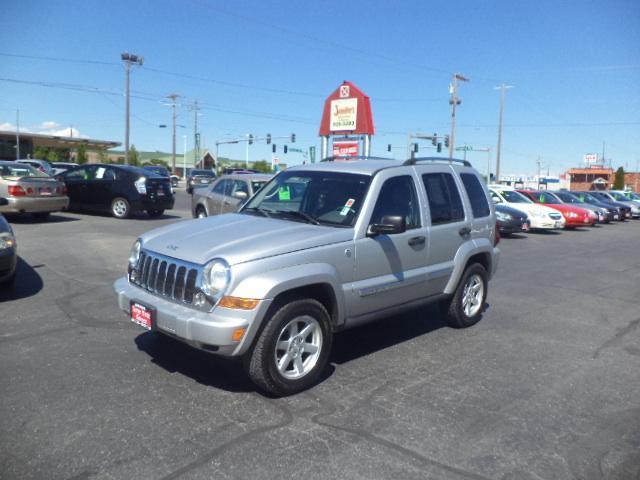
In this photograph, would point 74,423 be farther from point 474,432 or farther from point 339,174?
point 339,174

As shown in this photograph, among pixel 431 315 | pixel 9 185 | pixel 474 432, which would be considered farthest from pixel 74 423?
pixel 9 185

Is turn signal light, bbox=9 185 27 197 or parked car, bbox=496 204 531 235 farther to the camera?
parked car, bbox=496 204 531 235

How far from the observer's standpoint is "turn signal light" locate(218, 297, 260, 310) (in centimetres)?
392

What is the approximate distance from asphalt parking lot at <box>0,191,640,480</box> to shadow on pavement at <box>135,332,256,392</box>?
23 millimetres

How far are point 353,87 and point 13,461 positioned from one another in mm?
19384

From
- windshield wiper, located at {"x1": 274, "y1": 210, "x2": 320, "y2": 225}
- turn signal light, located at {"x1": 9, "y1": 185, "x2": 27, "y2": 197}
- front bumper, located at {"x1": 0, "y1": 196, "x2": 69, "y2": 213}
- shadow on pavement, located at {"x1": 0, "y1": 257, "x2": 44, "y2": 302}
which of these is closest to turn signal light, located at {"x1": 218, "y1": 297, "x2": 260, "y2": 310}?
windshield wiper, located at {"x1": 274, "y1": 210, "x2": 320, "y2": 225}

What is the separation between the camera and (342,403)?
4.17 metres

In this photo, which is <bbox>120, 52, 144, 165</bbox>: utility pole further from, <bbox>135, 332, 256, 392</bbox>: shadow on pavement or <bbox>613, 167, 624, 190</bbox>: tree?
<bbox>613, 167, 624, 190</bbox>: tree

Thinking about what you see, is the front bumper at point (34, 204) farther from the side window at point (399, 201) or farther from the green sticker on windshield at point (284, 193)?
the side window at point (399, 201)

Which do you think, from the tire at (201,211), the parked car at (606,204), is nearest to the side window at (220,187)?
the tire at (201,211)

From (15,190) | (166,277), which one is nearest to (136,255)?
(166,277)

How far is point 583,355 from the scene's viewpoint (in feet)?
18.3

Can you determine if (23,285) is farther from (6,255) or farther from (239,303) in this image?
(239,303)

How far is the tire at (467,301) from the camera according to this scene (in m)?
6.13
